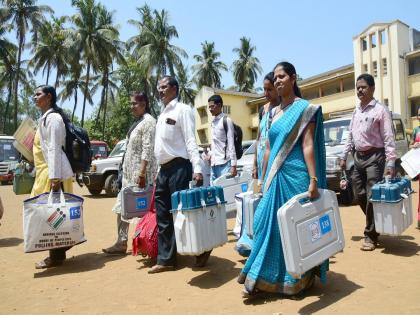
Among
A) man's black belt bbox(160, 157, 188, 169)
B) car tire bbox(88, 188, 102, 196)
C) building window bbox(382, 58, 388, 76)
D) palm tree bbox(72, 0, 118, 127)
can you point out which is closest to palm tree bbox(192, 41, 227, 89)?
palm tree bbox(72, 0, 118, 127)

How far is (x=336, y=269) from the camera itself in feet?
12.8

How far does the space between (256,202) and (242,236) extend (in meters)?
0.59

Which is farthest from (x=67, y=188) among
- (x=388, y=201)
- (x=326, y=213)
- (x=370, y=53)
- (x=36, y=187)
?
(x=370, y=53)

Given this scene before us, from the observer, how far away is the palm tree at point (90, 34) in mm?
34562

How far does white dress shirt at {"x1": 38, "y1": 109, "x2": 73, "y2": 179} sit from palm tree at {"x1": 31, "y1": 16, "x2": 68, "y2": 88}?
113 ft

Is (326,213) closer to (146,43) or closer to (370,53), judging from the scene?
(370,53)

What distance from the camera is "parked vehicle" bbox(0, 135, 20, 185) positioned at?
21.6m

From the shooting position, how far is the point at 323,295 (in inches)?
126

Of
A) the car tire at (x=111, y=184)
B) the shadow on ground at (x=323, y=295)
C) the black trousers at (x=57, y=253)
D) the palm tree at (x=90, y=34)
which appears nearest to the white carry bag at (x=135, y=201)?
the black trousers at (x=57, y=253)

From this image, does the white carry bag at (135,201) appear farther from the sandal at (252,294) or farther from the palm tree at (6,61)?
the palm tree at (6,61)

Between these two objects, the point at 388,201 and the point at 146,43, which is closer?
the point at 388,201

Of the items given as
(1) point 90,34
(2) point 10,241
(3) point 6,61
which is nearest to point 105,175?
(2) point 10,241

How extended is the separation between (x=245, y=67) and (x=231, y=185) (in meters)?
42.4

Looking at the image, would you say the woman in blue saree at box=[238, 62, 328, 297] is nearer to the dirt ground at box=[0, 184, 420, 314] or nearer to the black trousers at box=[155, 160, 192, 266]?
the dirt ground at box=[0, 184, 420, 314]
